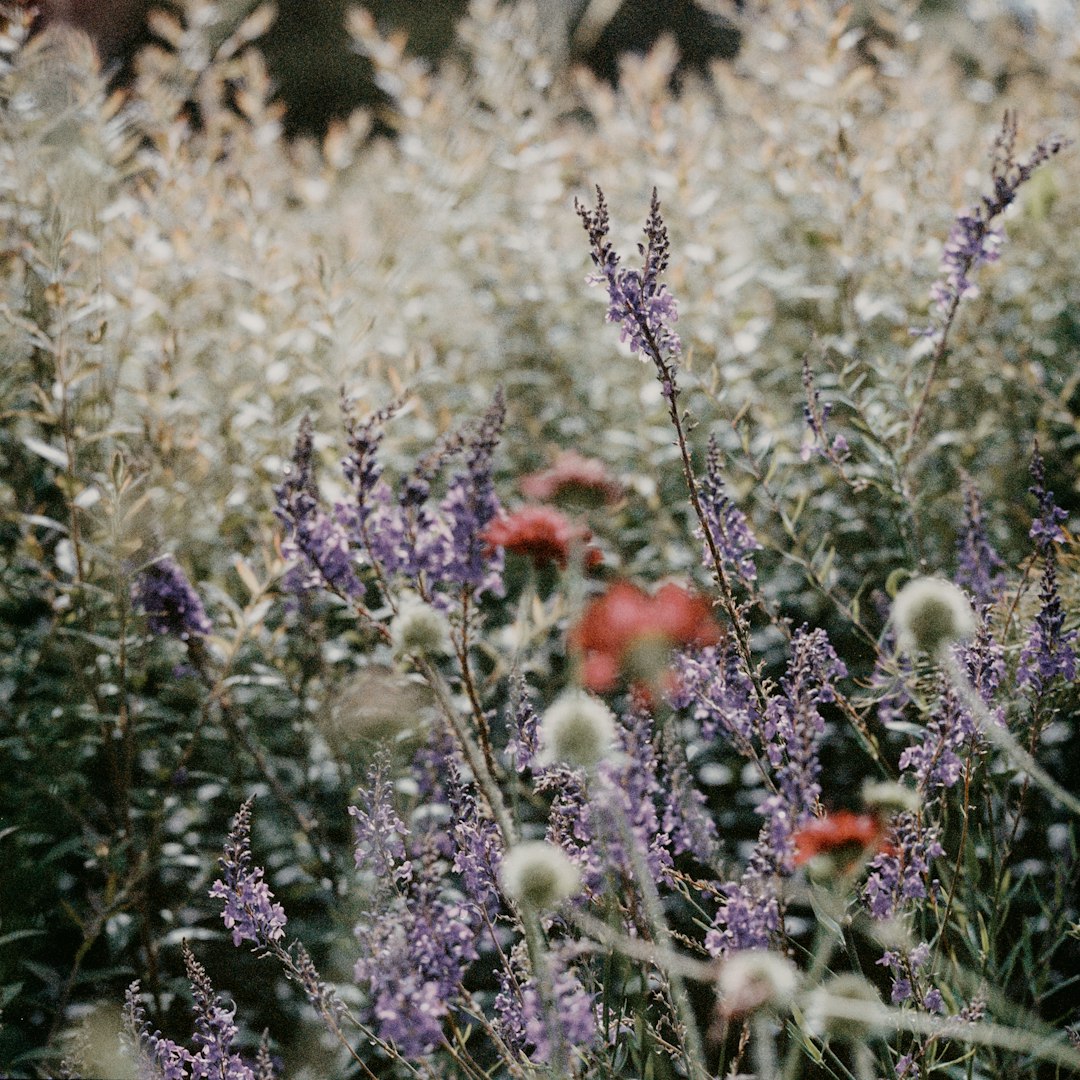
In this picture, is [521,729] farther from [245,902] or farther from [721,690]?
[245,902]

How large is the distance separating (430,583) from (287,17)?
13958mm

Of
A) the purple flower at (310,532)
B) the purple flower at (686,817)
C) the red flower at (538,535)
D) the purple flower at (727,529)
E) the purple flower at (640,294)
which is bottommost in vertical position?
the purple flower at (686,817)

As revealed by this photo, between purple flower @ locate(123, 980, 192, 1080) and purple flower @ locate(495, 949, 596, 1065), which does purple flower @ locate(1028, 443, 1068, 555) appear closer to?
purple flower @ locate(495, 949, 596, 1065)

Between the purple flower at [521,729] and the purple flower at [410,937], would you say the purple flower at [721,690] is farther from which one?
the purple flower at [410,937]

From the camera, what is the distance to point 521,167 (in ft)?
9.33

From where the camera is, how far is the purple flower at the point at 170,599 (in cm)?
176

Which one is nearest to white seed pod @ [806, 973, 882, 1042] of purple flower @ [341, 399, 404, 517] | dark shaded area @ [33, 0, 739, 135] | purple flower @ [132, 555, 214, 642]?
purple flower @ [341, 399, 404, 517]

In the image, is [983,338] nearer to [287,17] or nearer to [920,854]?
[920,854]

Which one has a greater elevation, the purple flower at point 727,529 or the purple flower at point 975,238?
the purple flower at point 975,238

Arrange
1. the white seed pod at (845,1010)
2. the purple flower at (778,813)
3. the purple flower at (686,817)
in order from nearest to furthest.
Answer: the white seed pod at (845,1010), the purple flower at (778,813), the purple flower at (686,817)

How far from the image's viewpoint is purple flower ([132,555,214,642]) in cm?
176

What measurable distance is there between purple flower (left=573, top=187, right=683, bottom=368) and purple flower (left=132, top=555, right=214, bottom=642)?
3.05 feet

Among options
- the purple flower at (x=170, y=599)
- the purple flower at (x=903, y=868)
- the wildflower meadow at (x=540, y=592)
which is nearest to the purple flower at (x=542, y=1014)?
the wildflower meadow at (x=540, y=592)

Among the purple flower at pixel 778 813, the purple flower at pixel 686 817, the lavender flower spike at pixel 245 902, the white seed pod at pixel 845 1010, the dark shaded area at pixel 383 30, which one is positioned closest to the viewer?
the white seed pod at pixel 845 1010
